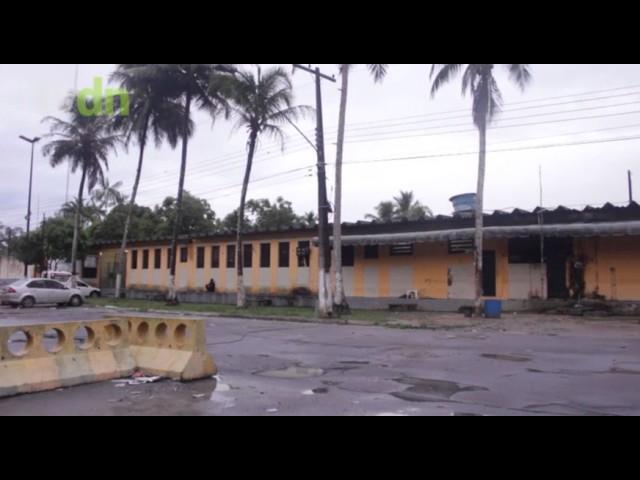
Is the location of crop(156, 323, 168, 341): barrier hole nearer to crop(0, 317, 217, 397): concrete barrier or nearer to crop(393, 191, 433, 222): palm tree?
crop(0, 317, 217, 397): concrete barrier

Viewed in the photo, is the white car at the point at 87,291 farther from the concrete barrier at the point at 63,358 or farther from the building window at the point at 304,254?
the concrete barrier at the point at 63,358

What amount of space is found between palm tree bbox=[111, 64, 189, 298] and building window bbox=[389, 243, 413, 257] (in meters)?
13.8

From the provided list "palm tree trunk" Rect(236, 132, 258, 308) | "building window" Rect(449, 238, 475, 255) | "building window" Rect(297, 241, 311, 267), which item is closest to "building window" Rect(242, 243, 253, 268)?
"building window" Rect(297, 241, 311, 267)

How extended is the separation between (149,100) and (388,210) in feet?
78.0

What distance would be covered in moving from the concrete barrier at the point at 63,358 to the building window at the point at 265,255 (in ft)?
78.3

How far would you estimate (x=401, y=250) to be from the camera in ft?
92.0

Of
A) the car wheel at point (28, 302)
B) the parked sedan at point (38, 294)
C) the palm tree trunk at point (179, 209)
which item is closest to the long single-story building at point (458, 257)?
the palm tree trunk at point (179, 209)

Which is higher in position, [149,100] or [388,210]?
[149,100]

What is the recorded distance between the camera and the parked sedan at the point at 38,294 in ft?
91.6

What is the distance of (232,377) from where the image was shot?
9109 millimetres

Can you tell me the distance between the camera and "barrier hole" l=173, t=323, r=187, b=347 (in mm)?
9062
